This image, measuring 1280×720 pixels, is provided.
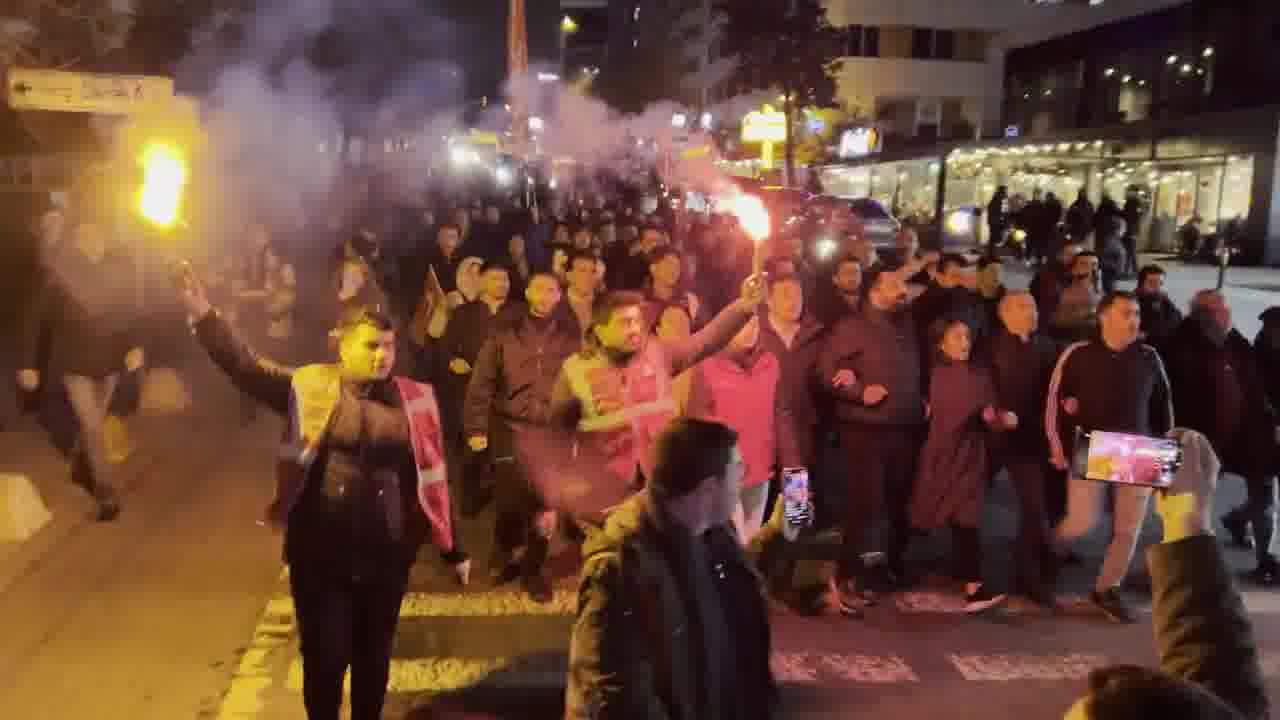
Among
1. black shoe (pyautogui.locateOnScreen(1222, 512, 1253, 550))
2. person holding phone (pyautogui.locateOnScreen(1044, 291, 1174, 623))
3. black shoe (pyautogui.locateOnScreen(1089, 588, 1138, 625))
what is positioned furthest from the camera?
black shoe (pyautogui.locateOnScreen(1222, 512, 1253, 550))

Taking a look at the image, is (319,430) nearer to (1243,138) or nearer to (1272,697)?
(1272,697)

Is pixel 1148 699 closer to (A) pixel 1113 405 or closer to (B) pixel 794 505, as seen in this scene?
(B) pixel 794 505

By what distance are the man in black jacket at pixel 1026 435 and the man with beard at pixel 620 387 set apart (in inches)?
77.2

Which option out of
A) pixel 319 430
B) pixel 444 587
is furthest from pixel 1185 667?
pixel 444 587

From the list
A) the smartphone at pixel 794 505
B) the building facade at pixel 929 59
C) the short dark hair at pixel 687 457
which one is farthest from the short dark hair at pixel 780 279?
the building facade at pixel 929 59

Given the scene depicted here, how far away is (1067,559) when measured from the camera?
772cm

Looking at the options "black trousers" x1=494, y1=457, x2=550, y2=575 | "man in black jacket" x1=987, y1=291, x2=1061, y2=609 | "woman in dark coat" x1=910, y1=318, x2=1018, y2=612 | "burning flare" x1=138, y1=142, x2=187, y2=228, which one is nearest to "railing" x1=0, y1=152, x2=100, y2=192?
"burning flare" x1=138, y1=142, x2=187, y2=228

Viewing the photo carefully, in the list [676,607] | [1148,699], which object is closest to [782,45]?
[676,607]

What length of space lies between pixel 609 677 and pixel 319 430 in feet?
6.33

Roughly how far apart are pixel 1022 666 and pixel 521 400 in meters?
2.98

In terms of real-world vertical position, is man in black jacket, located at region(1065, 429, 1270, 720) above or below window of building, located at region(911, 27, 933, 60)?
below

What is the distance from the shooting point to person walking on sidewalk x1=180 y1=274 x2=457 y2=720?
4324mm

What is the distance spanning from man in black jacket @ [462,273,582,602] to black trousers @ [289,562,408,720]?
231 centimetres

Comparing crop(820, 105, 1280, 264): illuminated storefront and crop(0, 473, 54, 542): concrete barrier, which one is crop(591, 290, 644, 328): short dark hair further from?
crop(820, 105, 1280, 264): illuminated storefront
